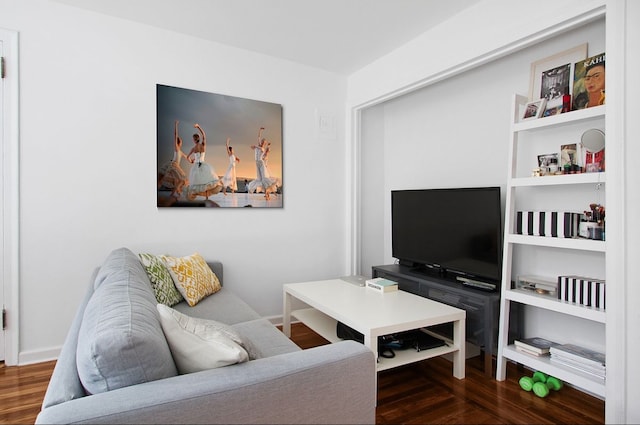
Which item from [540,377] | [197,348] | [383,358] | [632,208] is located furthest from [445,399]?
[197,348]

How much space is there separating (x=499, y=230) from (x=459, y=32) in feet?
4.77

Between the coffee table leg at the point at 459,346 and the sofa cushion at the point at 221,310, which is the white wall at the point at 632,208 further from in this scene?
the sofa cushion at the point at 221,310

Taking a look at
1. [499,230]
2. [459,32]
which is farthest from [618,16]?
[499,230]

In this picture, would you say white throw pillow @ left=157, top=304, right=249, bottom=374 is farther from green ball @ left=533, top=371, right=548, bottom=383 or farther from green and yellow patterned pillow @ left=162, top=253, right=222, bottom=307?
green ball @ left=533, top=371, right=548, bottom=383

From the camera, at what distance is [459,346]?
2.35 meters

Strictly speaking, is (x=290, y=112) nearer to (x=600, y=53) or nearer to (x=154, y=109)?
(x=154, y=109)

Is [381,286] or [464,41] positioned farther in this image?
[381,286]

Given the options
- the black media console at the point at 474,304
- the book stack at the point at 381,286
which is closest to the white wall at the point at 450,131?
the black media console at the point at 474,304

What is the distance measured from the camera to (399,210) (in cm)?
351

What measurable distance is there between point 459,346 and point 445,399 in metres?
0.36

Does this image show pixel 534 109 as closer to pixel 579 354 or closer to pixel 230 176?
pixel 579 354

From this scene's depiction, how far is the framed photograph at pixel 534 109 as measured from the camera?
2281 mm

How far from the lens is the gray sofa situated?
93cm

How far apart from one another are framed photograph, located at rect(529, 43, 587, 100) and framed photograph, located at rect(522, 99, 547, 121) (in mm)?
137
